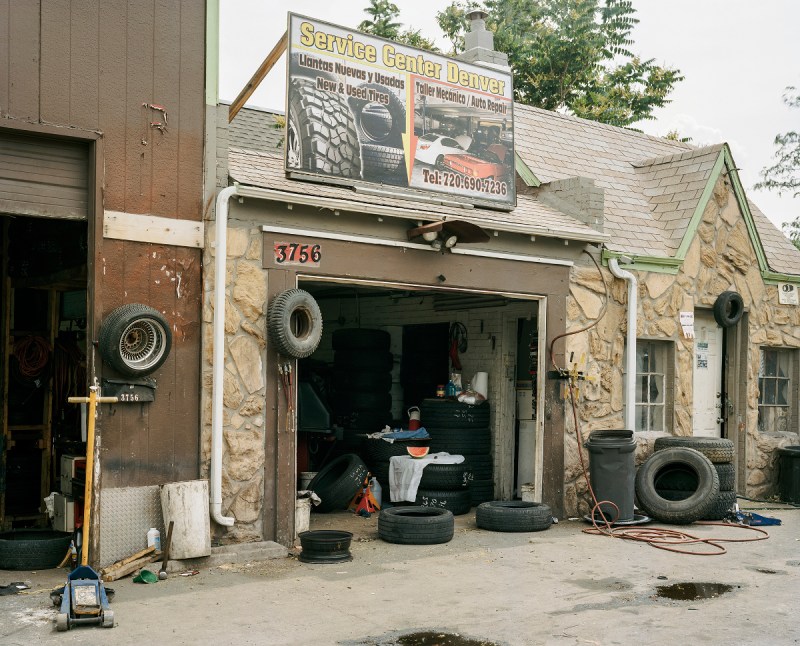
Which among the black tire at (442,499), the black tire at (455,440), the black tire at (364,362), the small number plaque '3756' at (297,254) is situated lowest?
the black tire at (442,499)

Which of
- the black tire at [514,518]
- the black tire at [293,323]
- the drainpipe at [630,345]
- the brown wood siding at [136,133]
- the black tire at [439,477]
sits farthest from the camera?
the drainpipe at [630,345]

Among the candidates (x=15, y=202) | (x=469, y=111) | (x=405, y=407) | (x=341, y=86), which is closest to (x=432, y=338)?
(x=405, y=407)

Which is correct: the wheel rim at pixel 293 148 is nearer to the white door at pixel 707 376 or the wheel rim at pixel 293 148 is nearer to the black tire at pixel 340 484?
the black tire at pixel 340 484

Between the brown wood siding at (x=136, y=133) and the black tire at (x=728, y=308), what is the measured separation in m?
7.94

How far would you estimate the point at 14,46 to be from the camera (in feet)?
25.9

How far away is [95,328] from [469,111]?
531cm

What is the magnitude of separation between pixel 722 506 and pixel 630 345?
2.29 meters

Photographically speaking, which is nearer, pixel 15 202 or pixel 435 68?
pixel 15 202

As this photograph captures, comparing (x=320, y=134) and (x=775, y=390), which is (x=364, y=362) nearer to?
(x=320, y=134)

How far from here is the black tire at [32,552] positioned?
8.09 m

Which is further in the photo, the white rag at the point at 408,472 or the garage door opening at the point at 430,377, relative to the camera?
the garage door opening at the point at 430,377

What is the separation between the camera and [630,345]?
12.1 meters

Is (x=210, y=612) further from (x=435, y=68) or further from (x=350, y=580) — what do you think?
(x=435, y=68)

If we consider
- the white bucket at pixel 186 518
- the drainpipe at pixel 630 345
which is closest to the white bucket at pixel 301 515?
the white bucket at pixel 186 518
